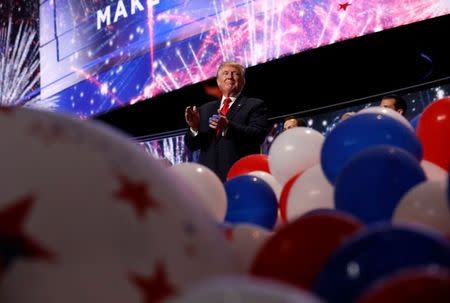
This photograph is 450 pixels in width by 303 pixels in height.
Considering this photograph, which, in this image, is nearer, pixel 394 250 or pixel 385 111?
pixel 394 250

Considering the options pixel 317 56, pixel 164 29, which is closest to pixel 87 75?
pixel 164 29

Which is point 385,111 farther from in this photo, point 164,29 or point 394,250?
point 164,29

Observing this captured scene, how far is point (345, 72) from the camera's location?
5.26m

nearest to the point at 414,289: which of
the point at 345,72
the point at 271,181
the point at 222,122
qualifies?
the point at 271,181

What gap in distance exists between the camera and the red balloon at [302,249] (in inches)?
37.2

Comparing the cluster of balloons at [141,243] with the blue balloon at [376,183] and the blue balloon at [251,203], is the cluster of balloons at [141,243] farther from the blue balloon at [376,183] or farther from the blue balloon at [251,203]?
the blue balloon at [251,203]

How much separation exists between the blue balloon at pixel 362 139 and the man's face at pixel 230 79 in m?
1.74

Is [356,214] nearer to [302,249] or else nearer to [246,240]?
[246,240]

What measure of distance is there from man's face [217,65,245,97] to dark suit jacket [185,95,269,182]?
61mm

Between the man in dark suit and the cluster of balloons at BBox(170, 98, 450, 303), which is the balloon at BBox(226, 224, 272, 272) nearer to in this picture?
the cluster of balloons at BBox(170, 98, 450, 303)

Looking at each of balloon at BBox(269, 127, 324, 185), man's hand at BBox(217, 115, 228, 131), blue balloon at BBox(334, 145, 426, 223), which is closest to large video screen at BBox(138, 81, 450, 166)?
man's hand at BBox(217, 115, 228, 131)

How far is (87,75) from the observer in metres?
6.45

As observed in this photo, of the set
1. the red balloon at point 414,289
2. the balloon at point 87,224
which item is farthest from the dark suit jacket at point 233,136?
the red balloon at point 414,289

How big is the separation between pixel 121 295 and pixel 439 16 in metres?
3.77
